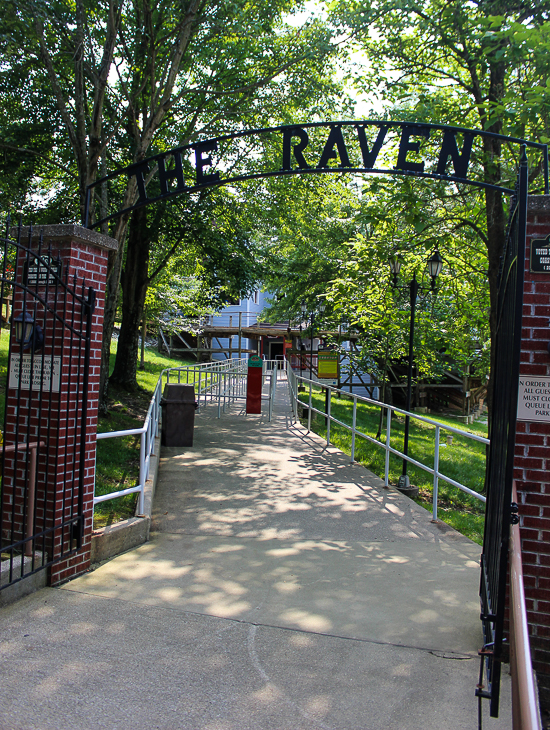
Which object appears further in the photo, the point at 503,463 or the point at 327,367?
the point at 327,367

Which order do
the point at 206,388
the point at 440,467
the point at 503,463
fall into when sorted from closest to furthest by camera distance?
1. the point at 503,463
2. the point at 440,467
3. the point at 206,388

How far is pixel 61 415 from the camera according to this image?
455cm

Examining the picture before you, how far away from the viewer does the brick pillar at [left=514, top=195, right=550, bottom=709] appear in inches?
139

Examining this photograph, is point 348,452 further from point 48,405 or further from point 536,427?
point 536,427

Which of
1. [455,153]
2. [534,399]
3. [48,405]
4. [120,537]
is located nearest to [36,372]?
[48,405]

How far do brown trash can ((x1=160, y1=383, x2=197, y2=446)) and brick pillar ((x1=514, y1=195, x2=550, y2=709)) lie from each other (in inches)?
289

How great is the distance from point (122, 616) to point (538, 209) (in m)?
3.78

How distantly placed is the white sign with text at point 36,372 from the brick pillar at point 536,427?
3.35 meters

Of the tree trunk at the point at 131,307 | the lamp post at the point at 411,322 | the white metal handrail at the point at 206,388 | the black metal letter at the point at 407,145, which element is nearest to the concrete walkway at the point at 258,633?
the white metal handrail at the point at 206,388

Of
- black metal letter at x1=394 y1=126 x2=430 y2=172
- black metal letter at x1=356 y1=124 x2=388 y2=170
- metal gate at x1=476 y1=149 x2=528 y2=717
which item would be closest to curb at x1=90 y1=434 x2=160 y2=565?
metal gate at x1=476 y1=149 x2=528 y2=717

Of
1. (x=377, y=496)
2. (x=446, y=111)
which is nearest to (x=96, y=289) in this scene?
(x=377, y=496)

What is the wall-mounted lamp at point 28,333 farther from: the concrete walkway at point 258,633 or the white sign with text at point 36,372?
the concrete walkway at point 258,633

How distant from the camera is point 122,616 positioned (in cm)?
397

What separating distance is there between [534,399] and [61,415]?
3.40 metres
